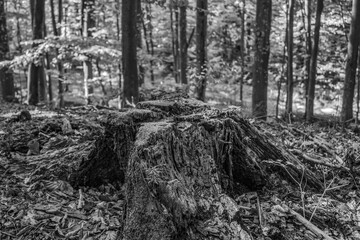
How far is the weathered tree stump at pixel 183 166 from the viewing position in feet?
8.41

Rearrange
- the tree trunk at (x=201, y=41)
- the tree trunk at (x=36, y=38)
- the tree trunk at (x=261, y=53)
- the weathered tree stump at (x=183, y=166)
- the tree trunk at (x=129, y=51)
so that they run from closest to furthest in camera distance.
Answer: the weathered tree stump at (x=183, y=166)
the tree trunk at (x=129, y=51)
the tree trunk at (x=261, y=53)
the tree trunk at (x=201, y=41)
the tree trunk at (x=36, y=38)

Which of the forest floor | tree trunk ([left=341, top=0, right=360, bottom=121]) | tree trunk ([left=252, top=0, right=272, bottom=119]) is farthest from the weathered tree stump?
tree trunk ([left=341, top=0, right=360, bottom=121])

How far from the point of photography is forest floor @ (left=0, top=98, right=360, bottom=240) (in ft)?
9.90

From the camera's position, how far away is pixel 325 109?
22984 millimetres

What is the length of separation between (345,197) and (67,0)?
2123 centimetres

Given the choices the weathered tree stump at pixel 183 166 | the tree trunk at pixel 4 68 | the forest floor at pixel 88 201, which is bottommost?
the forest floor at pixel 88 201

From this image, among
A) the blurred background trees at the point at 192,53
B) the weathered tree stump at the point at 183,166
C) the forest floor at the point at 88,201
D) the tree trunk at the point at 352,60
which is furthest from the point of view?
the tree trunk at the point at 352,60

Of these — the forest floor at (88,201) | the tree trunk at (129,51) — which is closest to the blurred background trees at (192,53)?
the tree trunk at (129,51)

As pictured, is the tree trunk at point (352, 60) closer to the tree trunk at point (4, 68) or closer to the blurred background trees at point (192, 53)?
the blurred background trees at point (192, 53)

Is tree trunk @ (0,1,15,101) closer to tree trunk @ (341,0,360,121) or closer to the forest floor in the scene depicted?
the forest floor

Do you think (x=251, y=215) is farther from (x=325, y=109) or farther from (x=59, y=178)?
(x=325, y=109)

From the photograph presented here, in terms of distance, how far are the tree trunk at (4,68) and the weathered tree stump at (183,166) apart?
1043cm

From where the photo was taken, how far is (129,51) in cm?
881

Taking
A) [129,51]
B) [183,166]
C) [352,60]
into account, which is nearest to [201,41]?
[129,51]
